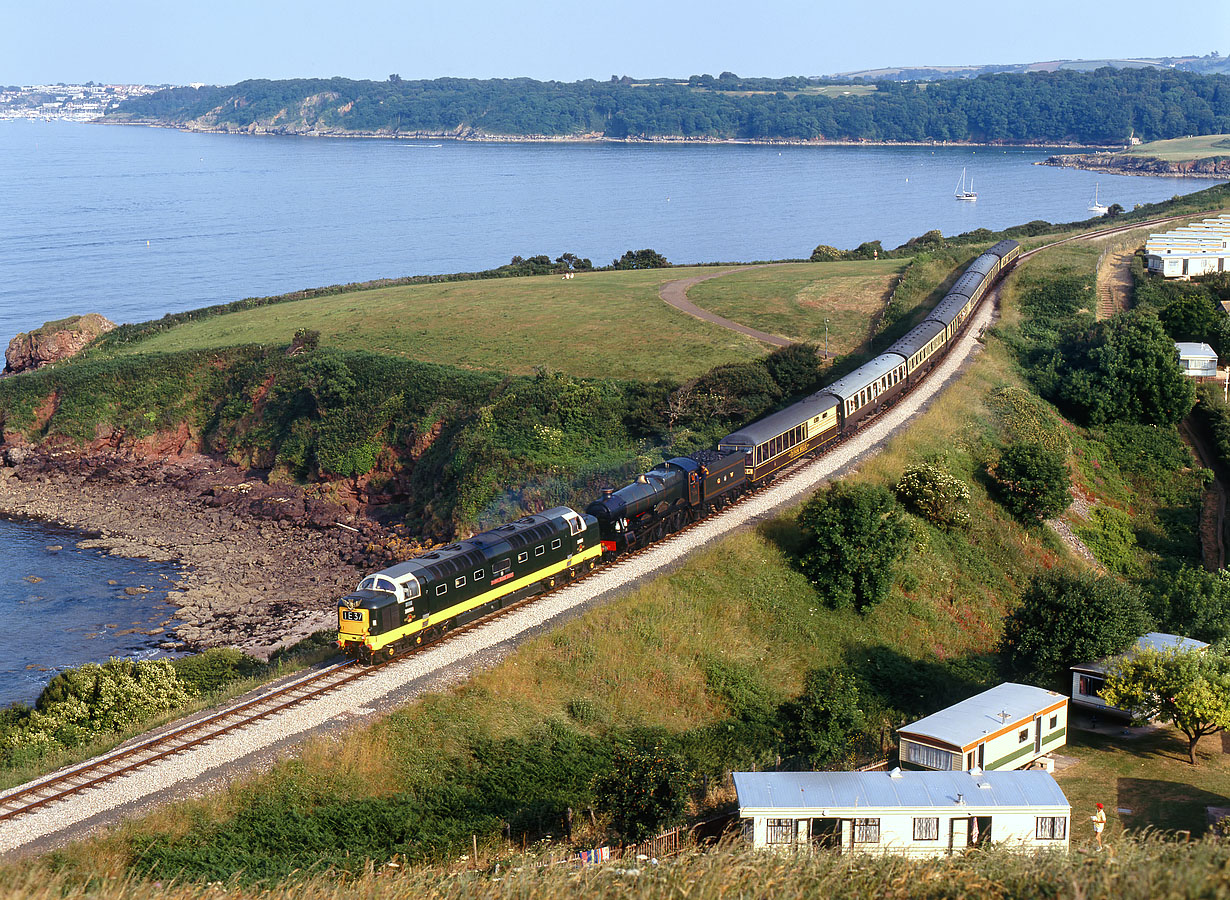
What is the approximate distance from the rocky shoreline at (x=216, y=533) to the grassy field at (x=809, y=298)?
35.2 m

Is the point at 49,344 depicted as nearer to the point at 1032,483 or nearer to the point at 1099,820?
the point at 1032,483

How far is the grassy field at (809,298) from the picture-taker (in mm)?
80062

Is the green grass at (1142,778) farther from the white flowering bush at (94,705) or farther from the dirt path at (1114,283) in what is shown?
the dirt path at (1114,283)

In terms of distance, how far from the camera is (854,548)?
3984 centimetres

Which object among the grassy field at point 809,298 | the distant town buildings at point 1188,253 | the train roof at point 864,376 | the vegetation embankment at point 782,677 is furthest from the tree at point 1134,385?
the distant town buildings at point 1188,253

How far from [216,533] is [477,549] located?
3442 centimetres

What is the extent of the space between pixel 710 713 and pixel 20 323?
105171 mm

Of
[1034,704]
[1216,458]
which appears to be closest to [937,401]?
[1216,458]

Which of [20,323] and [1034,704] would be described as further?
[20,323]

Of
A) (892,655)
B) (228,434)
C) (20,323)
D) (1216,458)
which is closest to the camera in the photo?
(892,655)

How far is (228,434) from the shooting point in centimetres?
7644

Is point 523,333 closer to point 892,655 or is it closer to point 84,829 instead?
point 892,655

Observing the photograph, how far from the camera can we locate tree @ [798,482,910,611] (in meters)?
39.9

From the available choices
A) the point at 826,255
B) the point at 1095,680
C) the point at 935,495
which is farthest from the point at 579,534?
the point at 826,255
